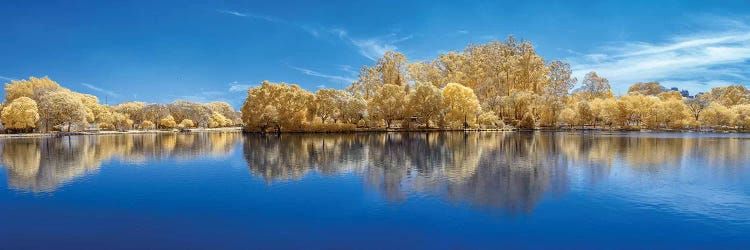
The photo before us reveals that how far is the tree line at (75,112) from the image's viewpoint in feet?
233

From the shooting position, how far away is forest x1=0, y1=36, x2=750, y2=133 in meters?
76.3

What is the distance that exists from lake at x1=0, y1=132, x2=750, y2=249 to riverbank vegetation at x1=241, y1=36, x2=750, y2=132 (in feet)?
161

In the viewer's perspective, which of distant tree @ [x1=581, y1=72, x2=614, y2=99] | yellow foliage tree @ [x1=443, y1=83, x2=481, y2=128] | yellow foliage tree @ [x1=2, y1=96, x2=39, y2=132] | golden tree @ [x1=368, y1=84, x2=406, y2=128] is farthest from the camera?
distant tree @ [x1=581, y1=72, x2=614, y2=99]

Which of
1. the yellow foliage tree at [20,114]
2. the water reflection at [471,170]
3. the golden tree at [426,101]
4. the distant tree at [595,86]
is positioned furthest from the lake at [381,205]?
the distant tree at [595,86]

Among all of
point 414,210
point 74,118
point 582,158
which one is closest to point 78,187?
point 414,210

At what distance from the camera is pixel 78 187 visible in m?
20.6

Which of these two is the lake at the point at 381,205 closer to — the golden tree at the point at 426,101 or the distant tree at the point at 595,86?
the golden tree at the point at 426,101

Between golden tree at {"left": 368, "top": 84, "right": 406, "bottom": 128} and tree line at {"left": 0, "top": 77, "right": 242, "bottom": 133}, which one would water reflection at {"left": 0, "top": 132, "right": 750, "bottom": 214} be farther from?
tree line at {"left": 0, "top": 77, "right": 242, "bottom": 133}

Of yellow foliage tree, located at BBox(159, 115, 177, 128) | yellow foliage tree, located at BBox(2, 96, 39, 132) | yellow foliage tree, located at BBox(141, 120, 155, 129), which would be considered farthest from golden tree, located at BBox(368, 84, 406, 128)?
yellow foliage tree, located at BBox(141, 120, 155, 129)

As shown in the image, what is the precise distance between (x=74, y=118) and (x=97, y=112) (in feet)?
61.8

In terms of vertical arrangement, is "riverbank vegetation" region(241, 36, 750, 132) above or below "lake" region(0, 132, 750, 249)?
above

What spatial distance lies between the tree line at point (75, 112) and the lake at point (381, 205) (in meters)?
54.2

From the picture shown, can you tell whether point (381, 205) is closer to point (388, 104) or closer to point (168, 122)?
point (388, 104)

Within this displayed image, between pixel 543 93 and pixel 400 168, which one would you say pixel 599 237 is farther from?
pixel 543 93
